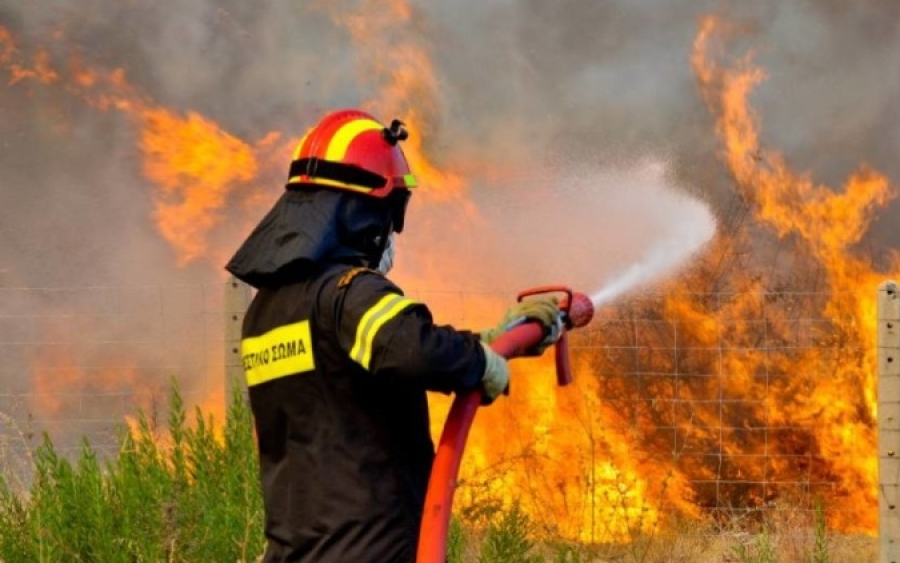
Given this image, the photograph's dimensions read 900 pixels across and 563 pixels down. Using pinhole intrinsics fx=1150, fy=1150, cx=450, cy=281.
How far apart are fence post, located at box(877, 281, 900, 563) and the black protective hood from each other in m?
3.50

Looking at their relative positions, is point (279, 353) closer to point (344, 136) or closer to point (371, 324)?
point (371, 324)

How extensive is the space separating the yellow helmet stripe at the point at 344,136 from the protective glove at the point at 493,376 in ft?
2.04

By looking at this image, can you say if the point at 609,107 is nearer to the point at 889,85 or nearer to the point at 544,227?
the point at 544,227

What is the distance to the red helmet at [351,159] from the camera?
9.58 ft

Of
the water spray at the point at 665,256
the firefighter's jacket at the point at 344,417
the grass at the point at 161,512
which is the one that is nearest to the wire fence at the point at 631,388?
the water spray at the point at 665,256

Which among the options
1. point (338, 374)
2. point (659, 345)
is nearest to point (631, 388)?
point (659, 345)

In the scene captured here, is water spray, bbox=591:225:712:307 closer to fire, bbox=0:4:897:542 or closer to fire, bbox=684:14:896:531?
fire, bbox=0:4:897:542

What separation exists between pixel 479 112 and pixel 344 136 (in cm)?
725

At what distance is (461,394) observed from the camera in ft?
9.25

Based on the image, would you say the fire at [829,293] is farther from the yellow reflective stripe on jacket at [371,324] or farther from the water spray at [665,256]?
the yellow reflective stripe on jacket at [371,324]

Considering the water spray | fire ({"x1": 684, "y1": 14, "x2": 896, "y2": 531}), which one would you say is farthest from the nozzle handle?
A: the water spray

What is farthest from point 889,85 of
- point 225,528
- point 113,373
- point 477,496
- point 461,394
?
point 461,394

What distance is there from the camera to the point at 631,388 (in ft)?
28.8

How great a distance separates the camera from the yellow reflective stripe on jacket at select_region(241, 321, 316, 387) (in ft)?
9.13
